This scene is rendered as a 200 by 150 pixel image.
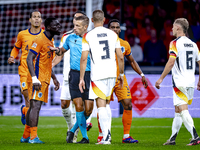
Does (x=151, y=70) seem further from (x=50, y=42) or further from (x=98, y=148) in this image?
(x=98, y=148)

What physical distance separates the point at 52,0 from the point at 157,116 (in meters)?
7.04

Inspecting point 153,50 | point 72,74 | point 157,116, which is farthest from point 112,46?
point 153,50

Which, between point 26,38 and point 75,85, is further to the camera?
point 26,38

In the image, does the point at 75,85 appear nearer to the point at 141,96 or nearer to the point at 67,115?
the point at 67,115

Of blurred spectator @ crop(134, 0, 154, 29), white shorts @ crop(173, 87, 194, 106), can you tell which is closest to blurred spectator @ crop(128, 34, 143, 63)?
blurred spectator @ crop(134, 0, 154, 29)

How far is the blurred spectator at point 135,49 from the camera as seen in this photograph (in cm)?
1405

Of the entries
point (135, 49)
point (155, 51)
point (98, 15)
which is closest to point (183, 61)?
point (98, 15)

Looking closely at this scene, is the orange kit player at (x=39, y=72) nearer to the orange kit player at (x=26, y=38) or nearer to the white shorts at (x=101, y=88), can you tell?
the white shorts at (x=101, y=88)

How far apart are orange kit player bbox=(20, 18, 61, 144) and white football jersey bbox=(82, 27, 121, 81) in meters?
0.86

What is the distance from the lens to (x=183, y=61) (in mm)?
5117

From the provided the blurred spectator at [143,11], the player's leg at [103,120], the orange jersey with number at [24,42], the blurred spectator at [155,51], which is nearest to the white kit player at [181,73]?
the player's leg at [103,120]

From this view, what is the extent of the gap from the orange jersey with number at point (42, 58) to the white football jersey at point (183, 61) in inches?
75.6

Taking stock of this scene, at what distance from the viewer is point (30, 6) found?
16.0 meters

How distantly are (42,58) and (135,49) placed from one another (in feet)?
29.9
